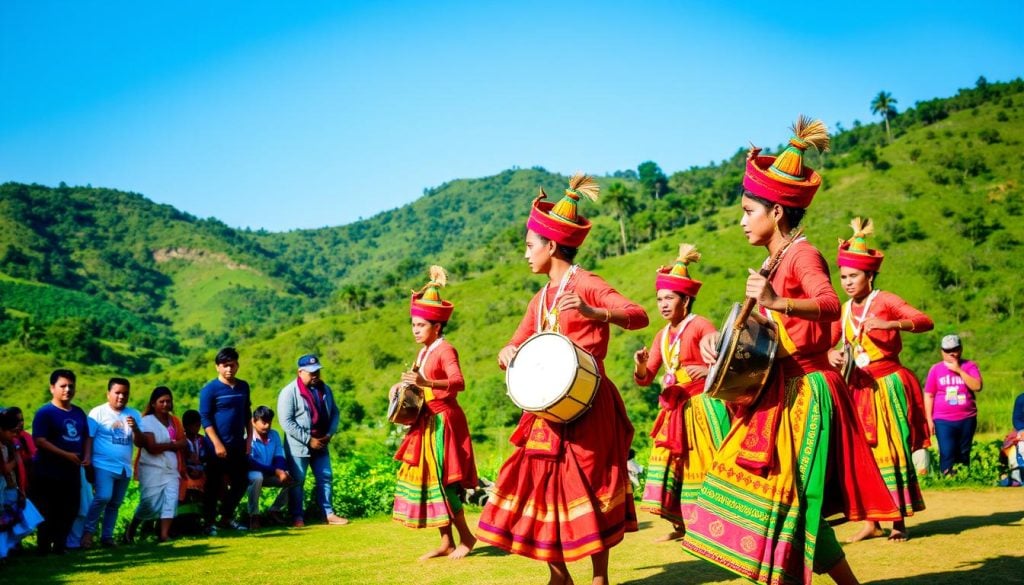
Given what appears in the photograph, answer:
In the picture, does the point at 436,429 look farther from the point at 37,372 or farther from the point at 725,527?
the point at 37,372

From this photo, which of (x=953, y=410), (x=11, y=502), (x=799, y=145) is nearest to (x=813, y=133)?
(x=799, y=145)

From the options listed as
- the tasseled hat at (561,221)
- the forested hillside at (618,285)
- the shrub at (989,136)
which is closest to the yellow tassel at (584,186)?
the tasseled hat at (561,221)

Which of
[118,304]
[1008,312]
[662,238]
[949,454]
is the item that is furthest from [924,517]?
[118,304]

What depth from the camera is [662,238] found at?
3925 inches

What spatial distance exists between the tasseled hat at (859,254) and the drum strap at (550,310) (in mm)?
2871

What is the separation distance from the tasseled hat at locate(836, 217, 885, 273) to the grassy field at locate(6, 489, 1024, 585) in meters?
2.20

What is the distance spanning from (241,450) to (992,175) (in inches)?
3206

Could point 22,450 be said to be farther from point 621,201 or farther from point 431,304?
point 621,201

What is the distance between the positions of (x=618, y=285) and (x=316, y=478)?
7511 centimetres

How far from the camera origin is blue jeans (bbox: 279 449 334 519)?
11055 mm

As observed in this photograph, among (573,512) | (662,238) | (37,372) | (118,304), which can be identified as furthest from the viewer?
(118,304)

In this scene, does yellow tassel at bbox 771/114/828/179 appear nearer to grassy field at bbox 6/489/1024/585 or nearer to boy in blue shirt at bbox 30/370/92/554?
grassy field at bbox 6/489/1024/585

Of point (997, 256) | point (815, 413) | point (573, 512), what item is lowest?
point (573, 512)

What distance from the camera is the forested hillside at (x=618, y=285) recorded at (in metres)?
61.9
